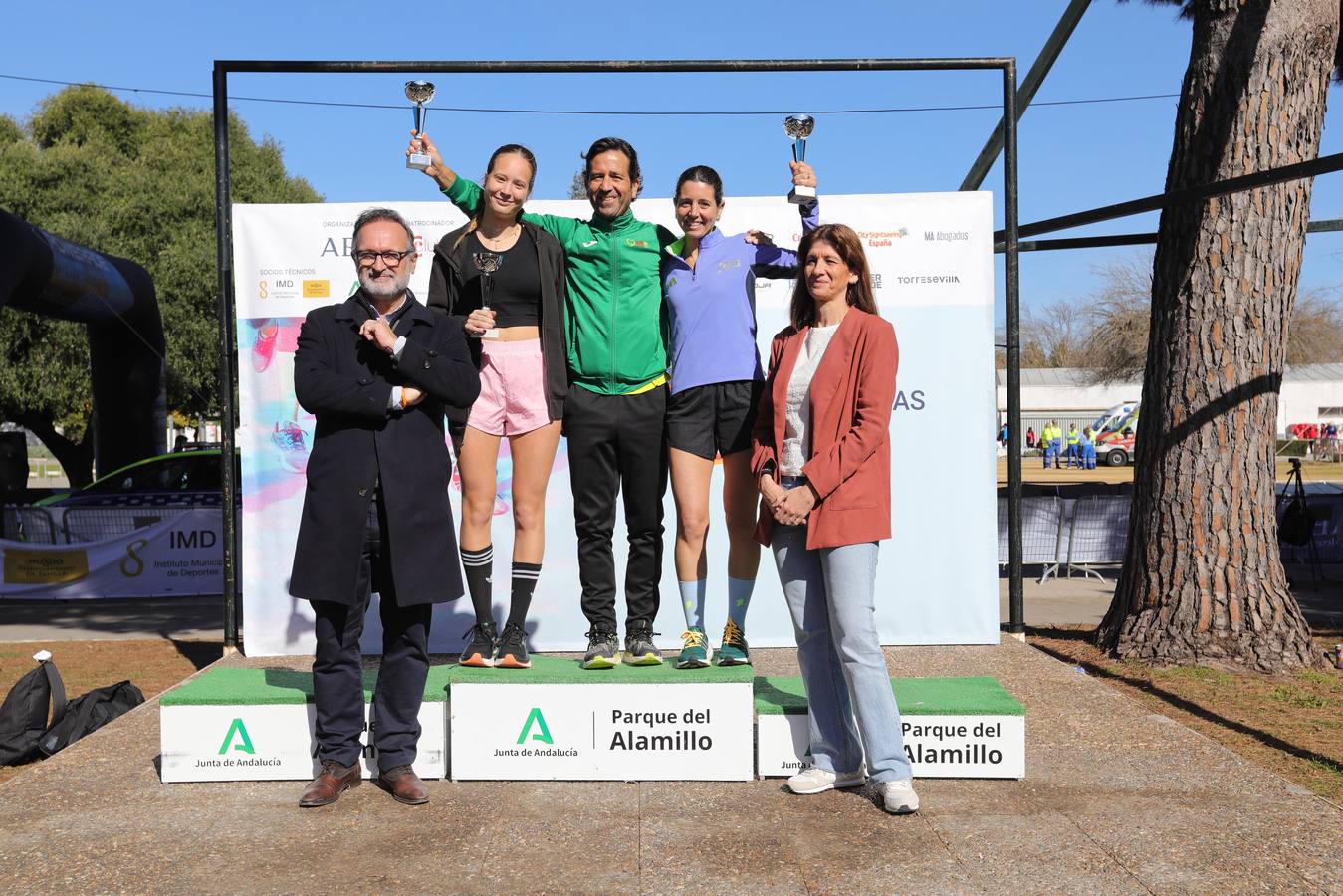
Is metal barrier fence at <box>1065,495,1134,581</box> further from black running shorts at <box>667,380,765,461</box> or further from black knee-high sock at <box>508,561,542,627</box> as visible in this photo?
black knee-high sock at <box>508,561,542,627</box>

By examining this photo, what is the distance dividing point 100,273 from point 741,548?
10.7 meters

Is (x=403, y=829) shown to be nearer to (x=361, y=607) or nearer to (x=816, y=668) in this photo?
(x=361, y=607)

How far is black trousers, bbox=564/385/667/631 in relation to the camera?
15.4ft

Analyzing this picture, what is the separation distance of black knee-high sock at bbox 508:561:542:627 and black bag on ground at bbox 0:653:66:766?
2.54m

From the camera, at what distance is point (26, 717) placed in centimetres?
551

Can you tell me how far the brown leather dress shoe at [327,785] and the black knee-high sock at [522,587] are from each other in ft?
3.05

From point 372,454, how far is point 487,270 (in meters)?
0.92

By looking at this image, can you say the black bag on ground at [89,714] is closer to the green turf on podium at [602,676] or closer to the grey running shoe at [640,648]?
the green turf on podium at [602,676]

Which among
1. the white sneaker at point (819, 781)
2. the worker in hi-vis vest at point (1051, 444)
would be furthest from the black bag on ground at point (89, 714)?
the worker in hi-vis vest at point (1051, 444)

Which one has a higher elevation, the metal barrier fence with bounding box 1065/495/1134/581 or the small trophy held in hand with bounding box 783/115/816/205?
the small trophy held in hand with bounding box 783/115/816/205

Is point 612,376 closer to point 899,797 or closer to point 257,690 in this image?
point 257,690

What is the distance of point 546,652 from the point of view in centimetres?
704

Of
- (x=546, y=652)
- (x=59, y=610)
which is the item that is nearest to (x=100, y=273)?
(x=59, y=610)

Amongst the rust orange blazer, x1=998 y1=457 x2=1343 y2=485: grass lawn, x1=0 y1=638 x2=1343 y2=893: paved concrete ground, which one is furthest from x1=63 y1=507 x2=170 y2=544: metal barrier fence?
x1=998 y1=457 x2=1343 y2=485: grass lawn
